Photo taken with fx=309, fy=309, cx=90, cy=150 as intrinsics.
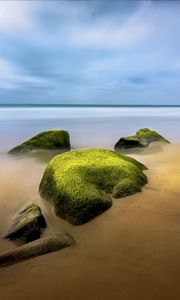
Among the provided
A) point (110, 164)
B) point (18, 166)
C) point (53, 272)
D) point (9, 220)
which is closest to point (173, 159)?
point (110, 164)

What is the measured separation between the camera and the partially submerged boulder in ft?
14.8

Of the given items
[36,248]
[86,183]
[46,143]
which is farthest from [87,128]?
[36,248]

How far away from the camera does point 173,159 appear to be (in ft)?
33.3

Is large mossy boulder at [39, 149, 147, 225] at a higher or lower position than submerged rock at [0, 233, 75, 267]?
higher

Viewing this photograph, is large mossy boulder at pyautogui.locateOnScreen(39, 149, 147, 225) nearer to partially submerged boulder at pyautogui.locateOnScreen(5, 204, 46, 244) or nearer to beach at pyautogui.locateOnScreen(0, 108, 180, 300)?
beach at pyautogui.locateOnScreen(0, 108, 180, 300)

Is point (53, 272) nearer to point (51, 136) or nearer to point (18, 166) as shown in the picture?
point (18, 166)

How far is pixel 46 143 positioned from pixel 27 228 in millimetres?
8891

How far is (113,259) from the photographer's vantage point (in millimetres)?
3842

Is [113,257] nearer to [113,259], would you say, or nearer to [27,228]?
[113,259]

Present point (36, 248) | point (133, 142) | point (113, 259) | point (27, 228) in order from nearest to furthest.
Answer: point (113, 259) < point (36, 248) < point (27, 228) < point (133, 142)

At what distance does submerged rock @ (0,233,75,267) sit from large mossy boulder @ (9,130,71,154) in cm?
874

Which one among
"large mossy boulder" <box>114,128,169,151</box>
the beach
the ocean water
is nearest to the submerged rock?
the beach

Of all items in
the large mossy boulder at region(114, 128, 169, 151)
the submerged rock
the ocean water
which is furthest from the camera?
the ocean water

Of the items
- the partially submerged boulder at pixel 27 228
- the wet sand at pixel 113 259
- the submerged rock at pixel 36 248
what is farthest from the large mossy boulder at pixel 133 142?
the submerged rock at pixel 36 248
